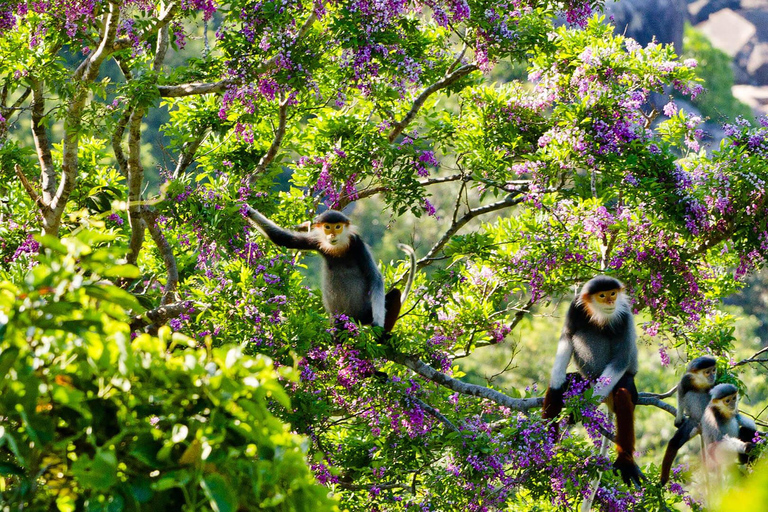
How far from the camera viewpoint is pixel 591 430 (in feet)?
13.0

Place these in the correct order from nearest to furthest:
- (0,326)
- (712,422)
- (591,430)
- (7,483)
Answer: (0,326) < (7,483) < (591,430) < (712,422)

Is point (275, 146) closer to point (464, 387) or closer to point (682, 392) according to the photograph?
point (464, 387)

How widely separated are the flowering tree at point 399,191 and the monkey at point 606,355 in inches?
8.0

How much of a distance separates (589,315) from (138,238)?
288 centimetres

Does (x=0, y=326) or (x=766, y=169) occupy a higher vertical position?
(x=766, y=169)

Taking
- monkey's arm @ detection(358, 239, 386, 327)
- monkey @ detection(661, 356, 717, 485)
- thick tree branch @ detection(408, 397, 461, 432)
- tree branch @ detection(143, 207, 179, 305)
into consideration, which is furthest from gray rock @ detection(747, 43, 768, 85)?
tree branch @ detection(143, 207, 179, 305)

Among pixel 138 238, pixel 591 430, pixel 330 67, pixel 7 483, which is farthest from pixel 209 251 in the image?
pixel 7 483

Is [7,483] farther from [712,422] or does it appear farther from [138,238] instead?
[712,422]

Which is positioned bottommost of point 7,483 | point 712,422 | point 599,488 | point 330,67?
point 7,483

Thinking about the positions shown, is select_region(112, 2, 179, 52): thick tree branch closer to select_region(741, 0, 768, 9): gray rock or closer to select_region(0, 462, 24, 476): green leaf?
select_region(0, 462, 24, 476): green leaf

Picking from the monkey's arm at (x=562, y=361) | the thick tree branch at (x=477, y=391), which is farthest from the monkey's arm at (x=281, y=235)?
the monkey's arm at (x=562, y=361)

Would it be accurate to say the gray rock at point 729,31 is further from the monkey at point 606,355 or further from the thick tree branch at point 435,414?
the thick tree branch at point 435,414

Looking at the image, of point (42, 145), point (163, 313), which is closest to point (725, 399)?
point (163, 313)

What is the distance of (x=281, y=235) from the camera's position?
518 centimetres
